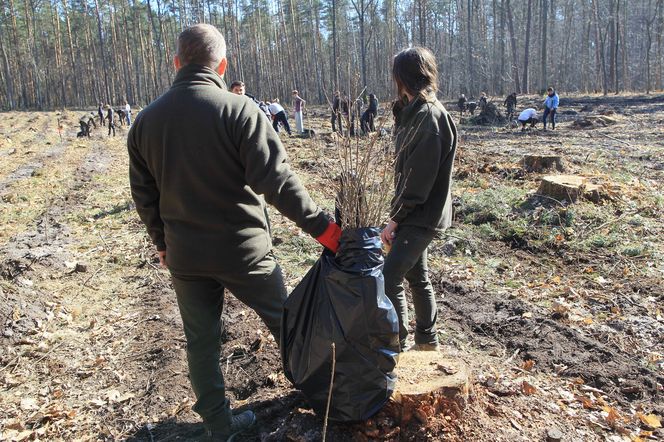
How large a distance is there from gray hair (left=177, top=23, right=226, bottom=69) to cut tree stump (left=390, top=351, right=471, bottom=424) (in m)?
1.73

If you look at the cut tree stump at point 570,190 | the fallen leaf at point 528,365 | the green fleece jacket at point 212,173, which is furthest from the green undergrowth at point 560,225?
the green fleece jacket at point 212,173

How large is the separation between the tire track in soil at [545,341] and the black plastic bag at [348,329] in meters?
1.94

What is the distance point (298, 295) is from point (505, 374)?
1.81 m

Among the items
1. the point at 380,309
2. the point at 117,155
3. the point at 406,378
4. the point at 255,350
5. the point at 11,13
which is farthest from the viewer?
the point at 11,13

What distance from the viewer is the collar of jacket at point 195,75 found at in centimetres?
226

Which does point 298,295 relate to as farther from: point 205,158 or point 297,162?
point 297,162

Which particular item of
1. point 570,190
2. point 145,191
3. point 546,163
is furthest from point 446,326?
point 546,163

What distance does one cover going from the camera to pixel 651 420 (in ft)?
9.60

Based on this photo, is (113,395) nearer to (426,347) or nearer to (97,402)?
(97,402)

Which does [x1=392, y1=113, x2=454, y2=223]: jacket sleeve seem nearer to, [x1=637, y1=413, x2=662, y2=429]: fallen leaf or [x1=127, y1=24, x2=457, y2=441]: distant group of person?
[x1=127, y1=24, x2=457, y2=441]: distant group of person

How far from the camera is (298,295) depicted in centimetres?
229

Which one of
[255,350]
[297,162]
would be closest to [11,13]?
[297,162]

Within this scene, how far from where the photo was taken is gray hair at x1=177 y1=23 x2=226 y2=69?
90.2 inches

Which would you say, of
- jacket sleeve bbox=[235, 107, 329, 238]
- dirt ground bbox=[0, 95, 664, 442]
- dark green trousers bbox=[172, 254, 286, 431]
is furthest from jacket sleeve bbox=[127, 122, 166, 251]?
dirt ground bbox=[0, 95, 664, 442]
